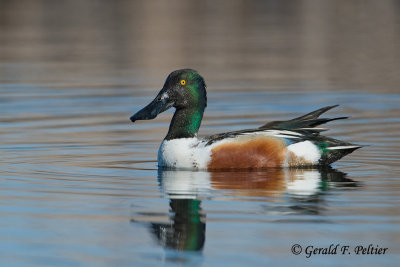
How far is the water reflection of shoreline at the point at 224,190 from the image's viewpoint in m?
7.32

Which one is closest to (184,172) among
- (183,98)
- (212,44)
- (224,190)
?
(183,98)

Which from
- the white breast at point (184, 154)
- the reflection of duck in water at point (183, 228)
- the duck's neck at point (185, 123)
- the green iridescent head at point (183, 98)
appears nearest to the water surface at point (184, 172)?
the reflection of duck in water at point (183, 228)

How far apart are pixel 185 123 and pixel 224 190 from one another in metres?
1.71

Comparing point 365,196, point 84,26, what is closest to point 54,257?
point 365,196

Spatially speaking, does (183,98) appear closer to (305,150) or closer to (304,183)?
(305,150)

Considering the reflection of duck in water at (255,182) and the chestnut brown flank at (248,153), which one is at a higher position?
the chestnut brown flank at (248,153)

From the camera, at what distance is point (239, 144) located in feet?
33.1

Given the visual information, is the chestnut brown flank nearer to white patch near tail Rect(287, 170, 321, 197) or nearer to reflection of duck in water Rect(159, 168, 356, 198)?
reflection of duck in water Rect(159, 168, 356, 198)

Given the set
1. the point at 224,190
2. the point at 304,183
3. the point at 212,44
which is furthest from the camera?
the point at 212,44

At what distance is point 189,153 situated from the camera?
33.5ft

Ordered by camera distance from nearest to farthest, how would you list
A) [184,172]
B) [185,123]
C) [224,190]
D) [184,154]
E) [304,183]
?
[224,190] < [304,183] < [184,172] < [184,154] < [185,123]

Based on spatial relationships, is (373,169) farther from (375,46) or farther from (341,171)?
(375,46)

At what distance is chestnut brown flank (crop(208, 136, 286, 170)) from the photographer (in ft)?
33.0

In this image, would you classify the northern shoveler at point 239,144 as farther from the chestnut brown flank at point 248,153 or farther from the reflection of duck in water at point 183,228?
the reflection of duck in water at point 183,228
